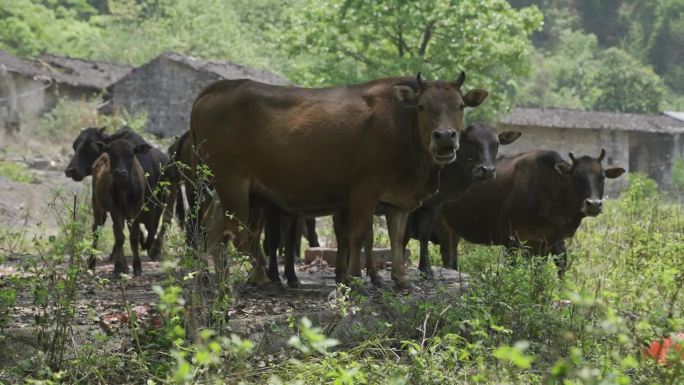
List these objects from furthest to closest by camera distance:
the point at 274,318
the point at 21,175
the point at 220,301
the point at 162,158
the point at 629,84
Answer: the point at 629,84 < the point at 21,175 < the point at 162,158 < the point at 274,318 < the point at 220,301

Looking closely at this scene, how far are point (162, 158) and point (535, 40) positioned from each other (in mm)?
79879

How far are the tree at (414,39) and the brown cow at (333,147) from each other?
25316 mm

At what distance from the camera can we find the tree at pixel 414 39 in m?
35.6

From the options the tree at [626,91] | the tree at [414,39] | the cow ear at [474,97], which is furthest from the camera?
the tree at [626,91]

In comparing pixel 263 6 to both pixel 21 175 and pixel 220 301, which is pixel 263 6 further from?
pixel 220 301

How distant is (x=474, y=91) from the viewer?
375 inches

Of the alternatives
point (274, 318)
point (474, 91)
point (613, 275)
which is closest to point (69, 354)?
point (274, 318)

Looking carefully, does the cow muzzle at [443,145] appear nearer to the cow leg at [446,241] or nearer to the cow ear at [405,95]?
the cow ear at [405,95]

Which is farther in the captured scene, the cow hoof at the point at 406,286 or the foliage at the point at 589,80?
the foliage at the point at 589,80

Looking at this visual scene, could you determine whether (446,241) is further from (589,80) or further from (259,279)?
(589,80)

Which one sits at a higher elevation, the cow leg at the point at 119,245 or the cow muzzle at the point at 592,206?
the cow muzzle at the point at 592,206

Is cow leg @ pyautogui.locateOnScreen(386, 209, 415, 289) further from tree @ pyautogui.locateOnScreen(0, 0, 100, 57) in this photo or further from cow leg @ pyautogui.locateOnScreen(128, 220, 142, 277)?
tree @ pyautogui.locateOnScreen(0, 0, 100, 57)

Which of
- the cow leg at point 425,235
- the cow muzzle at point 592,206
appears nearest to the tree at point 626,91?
the cow muzzle at point 592,206

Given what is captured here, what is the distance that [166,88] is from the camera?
40.3 m
